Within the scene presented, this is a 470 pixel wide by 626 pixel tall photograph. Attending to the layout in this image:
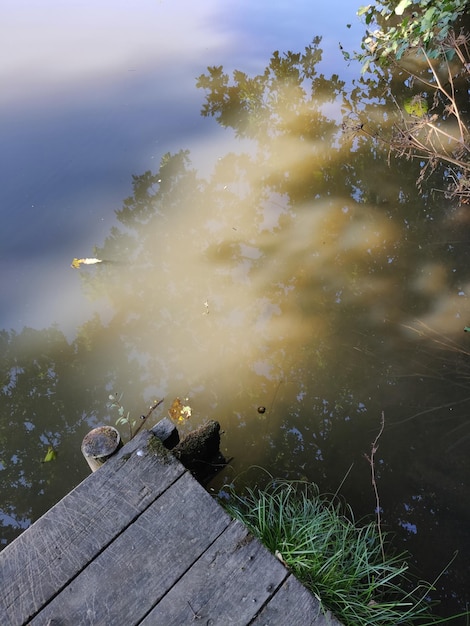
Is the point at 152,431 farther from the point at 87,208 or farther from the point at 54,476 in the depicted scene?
the point at 87,208

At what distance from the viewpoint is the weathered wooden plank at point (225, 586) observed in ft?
5.33

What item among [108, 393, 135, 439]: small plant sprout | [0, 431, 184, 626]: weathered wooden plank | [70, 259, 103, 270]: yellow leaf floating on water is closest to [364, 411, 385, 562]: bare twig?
[0, 431, 184, 626]: weathered wooden plank

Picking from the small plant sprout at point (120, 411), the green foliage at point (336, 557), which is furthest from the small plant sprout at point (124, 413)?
the green foliage at point (336, 557)

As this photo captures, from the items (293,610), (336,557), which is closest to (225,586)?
(293,610)

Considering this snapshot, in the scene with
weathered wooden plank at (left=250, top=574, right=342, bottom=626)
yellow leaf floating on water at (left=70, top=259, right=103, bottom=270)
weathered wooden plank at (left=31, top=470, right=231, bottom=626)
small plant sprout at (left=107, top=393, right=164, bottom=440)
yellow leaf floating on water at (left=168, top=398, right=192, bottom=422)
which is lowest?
weathered wooden plank at (left=250, top=574, right=342, bottom=626)

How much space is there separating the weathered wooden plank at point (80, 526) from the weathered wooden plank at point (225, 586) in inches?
12.1

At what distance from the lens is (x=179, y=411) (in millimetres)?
2787

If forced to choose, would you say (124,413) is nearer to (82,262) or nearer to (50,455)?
(50,455)

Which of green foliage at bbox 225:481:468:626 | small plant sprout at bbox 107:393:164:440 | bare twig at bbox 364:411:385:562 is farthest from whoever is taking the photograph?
small plant sprout at bbox 107:393:164:440

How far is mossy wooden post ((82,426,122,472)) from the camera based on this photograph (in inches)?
78.9

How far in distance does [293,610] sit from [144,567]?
53cm

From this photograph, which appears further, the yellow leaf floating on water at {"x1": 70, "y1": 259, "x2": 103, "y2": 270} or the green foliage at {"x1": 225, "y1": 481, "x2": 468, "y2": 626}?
the yellow leaf floating on water at {"x1": 70, "y1": 259, "x2": 103, "y2": 270}

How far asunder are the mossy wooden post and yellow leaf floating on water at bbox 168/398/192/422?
715 millimetres

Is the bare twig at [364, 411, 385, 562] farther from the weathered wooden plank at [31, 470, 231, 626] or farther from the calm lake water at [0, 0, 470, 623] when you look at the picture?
the weathered wooden plank at [31, 470, 231, 626]
